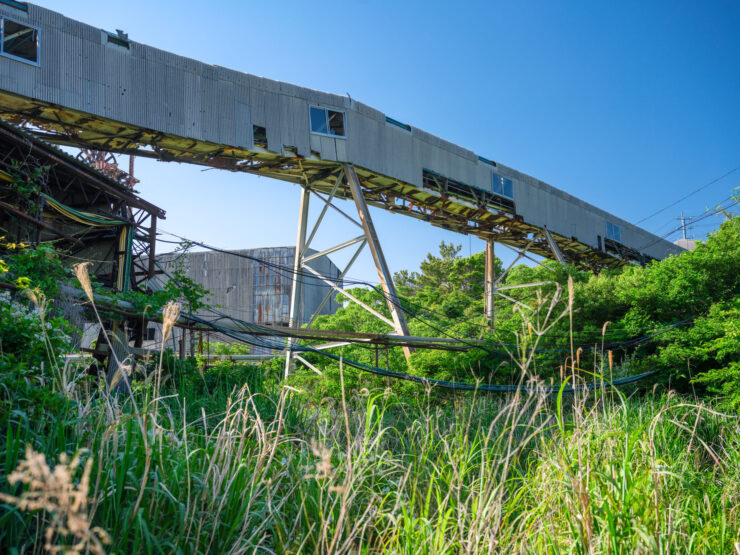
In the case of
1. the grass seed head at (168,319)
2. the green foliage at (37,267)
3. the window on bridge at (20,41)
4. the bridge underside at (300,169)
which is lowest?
the grass seed head at (168,319)

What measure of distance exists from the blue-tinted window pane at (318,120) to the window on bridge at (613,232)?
14.9m

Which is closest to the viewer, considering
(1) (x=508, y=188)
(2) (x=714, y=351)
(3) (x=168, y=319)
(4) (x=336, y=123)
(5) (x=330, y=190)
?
(3) (x=168, y=319)

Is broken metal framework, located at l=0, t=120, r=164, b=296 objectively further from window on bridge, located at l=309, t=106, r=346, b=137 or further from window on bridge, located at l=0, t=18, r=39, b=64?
window on bridge, located at l=309, t=106, r=346, b=137

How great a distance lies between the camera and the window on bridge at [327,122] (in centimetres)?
1397

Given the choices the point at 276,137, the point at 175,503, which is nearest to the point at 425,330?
the point at 276,137

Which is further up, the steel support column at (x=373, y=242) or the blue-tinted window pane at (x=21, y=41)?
the blue-tinted window pane at (x=21, y=41)

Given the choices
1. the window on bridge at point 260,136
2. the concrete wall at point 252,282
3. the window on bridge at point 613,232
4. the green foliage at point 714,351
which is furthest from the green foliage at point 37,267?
the window on bridge at point 613,232

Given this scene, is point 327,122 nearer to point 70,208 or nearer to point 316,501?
point 70,208

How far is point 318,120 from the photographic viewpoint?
14031mm

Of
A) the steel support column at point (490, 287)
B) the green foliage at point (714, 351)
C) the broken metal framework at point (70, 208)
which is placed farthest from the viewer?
the steel support column at point (490, 287)

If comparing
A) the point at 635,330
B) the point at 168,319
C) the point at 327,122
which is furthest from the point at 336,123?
the point at 168,319

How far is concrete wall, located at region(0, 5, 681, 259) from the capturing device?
35.5ft

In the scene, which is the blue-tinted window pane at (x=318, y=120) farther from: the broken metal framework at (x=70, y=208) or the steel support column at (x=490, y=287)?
the steel support column at (x=490, y=287)

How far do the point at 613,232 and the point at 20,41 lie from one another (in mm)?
21992
